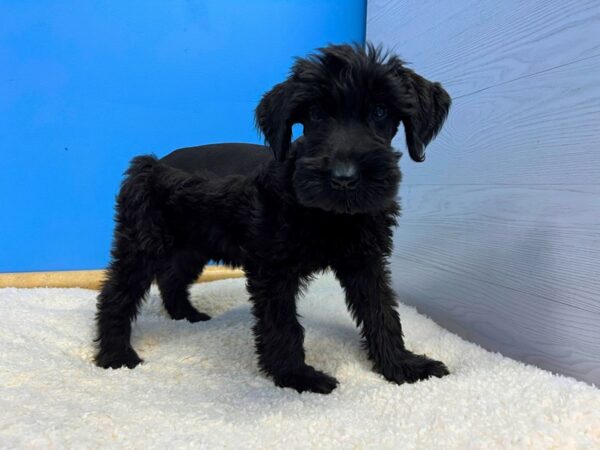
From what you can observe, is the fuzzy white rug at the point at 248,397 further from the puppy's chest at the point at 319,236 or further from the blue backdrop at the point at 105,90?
the blue backdrop at the point at 105,90

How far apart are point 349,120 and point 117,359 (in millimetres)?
1165

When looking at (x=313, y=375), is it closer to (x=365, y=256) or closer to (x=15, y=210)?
(x=365, y=256)

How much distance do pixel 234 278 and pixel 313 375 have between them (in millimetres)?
1441

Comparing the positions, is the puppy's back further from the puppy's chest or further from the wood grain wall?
the wood grain wall

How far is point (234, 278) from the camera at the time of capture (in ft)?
9.38

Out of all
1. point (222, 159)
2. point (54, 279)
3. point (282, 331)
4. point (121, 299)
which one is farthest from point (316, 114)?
point (54, 279)

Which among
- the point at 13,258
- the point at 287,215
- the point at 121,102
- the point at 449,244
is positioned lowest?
the point at 13,258

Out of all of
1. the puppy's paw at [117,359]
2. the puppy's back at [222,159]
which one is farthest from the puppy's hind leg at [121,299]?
the puppy's back at [222,159]

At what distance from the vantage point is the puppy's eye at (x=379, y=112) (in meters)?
1.36

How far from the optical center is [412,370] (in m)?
1.54

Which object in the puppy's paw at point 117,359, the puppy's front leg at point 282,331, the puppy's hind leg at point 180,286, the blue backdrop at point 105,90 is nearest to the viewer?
the puppy's front leg at point 282,331

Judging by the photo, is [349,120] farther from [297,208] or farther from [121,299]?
[121,299]

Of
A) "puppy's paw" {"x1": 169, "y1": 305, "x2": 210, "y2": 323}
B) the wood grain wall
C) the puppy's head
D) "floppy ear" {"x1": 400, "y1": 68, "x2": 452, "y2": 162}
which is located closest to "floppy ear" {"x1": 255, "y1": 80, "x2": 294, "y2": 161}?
the puppy's head

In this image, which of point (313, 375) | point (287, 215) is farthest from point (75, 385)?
point (287, 215)
